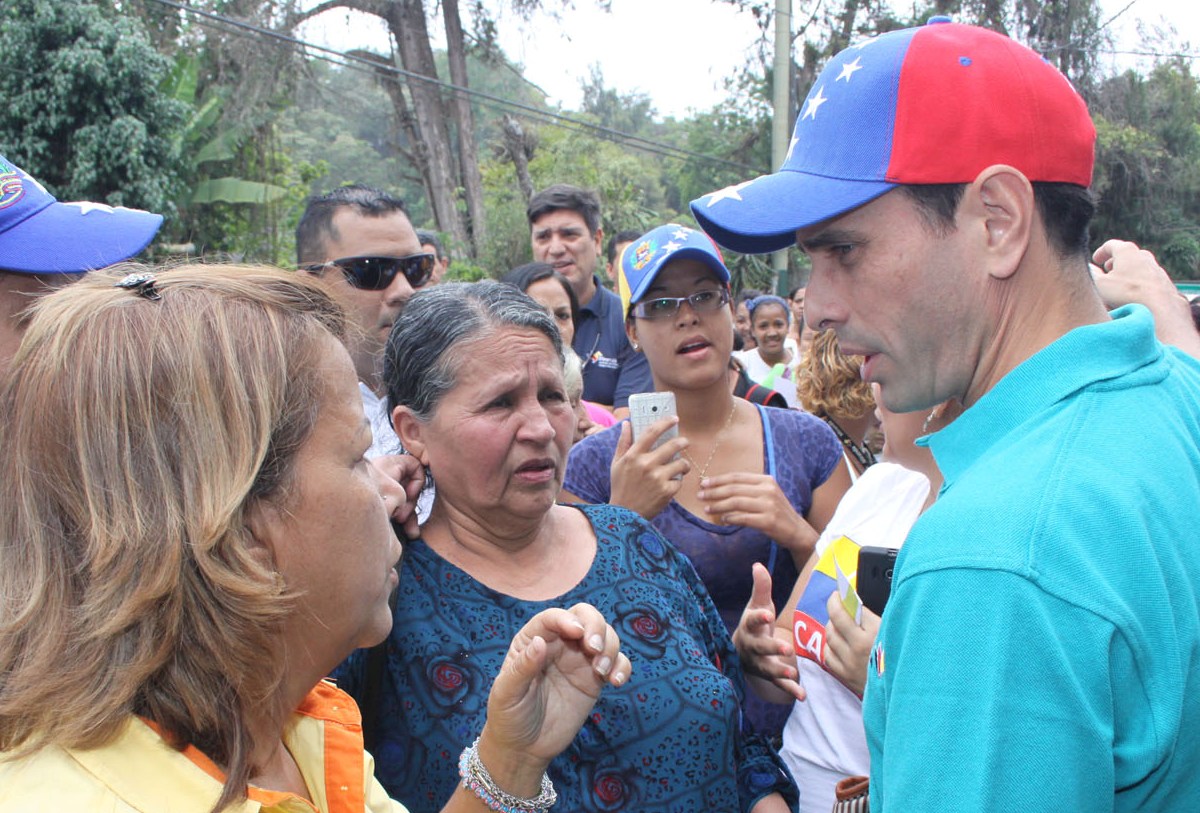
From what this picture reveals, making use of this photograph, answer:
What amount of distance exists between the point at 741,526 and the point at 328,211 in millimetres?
2075

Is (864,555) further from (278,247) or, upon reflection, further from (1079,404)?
(278,247)

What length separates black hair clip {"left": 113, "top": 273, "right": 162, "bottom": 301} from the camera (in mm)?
1271

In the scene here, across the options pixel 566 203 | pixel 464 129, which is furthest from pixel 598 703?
pixel 464 129

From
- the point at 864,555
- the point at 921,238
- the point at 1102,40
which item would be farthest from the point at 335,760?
Answer: the point at 1102,40

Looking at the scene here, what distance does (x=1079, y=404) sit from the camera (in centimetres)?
121

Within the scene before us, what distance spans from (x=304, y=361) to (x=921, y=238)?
932 millimetres

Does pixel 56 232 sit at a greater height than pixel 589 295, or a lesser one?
greater

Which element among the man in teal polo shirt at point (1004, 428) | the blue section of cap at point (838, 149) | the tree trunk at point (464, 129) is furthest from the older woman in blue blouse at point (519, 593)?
the tree trunk at point (464, 129)

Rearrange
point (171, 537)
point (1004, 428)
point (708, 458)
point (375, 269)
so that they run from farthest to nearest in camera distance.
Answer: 1. point (375, 269)
2. point (708, 458)
3. point (1004, 428)
4. point (171, 537)

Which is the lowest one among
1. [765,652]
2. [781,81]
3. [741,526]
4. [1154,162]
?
[765,652]

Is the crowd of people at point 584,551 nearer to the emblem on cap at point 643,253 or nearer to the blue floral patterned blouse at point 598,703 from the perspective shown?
the blue floral patterned blouse at point 598,703

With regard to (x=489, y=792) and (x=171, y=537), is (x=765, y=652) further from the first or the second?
(x=171, y=537)

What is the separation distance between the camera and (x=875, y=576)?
1812 mm

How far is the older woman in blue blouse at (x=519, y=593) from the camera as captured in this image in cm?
196
